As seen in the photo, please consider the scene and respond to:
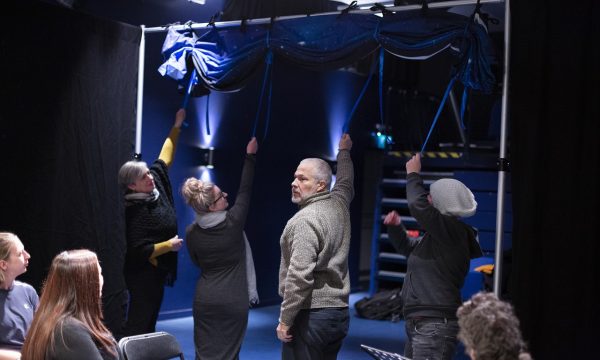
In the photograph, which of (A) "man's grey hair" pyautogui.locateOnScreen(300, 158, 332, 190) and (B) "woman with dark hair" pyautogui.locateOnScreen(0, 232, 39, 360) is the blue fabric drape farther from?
(B) "woman with dark hair" pyautogui.locateOnScreen(0, 232, 39, 360)

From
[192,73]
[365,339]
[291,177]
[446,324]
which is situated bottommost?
[365,339]

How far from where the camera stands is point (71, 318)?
10.0 ft

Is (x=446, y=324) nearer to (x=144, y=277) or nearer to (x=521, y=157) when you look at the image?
(x=521, y=157)

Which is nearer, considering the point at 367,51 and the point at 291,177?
the point at 367,51

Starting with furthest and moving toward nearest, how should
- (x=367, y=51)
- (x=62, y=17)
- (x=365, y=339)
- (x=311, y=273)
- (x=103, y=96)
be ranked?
(x=365, y=339), (x=103, y=96), (x=62, y=17), (x=367, y=51), (x=311, y=273)

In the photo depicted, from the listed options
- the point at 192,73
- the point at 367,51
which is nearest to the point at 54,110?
the point at 192,73

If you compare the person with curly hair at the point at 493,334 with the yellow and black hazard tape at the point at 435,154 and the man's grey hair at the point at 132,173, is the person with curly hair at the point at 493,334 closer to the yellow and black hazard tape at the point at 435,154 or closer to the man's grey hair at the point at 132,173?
the man's grey hair at the point at 132,173

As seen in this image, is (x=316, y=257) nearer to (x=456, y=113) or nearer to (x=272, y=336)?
(x=272, y=336)

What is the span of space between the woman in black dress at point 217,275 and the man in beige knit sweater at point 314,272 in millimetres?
830

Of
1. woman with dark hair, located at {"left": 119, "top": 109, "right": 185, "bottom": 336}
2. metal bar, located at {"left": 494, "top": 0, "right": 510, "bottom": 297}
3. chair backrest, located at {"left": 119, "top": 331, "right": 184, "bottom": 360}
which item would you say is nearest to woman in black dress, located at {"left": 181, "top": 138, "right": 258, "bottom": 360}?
woman with dark hair, located at {"left": 119, "top": 109, "right": 185, "bottom": 336}

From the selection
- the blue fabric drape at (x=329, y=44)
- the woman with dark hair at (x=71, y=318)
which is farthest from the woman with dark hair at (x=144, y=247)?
the woman with dark hair at (x=71, y=318)

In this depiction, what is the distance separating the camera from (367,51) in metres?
4.89

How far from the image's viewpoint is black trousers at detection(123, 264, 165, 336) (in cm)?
505

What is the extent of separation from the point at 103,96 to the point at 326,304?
2.62m
